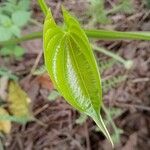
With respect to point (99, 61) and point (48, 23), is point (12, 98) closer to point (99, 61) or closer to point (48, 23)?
point (99, 61)

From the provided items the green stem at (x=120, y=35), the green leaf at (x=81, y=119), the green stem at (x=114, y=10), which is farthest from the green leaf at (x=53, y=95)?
the green stem at (x=120, y=35)

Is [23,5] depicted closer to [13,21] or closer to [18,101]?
[13,21]

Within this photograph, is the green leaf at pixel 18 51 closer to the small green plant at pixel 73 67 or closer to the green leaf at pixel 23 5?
the green leaf at pixel 23 5

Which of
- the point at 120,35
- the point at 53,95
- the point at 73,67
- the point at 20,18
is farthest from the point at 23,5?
the point at 73,67

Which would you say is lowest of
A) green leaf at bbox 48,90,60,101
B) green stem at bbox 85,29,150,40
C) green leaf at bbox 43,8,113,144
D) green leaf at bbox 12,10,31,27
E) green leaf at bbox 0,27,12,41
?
green leaf at bbox 48,90,60,101

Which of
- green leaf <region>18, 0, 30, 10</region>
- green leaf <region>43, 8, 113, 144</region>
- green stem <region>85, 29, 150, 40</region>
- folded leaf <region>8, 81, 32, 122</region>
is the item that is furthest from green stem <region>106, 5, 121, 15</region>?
green leaf <region>43, 8, 113, 144</region>

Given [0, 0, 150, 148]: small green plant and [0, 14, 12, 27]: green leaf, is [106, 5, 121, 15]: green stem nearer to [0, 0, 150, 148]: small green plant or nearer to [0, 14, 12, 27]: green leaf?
[0, 14, 12, 27]: green leaf

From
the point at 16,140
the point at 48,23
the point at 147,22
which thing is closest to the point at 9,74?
the point at 16,140
